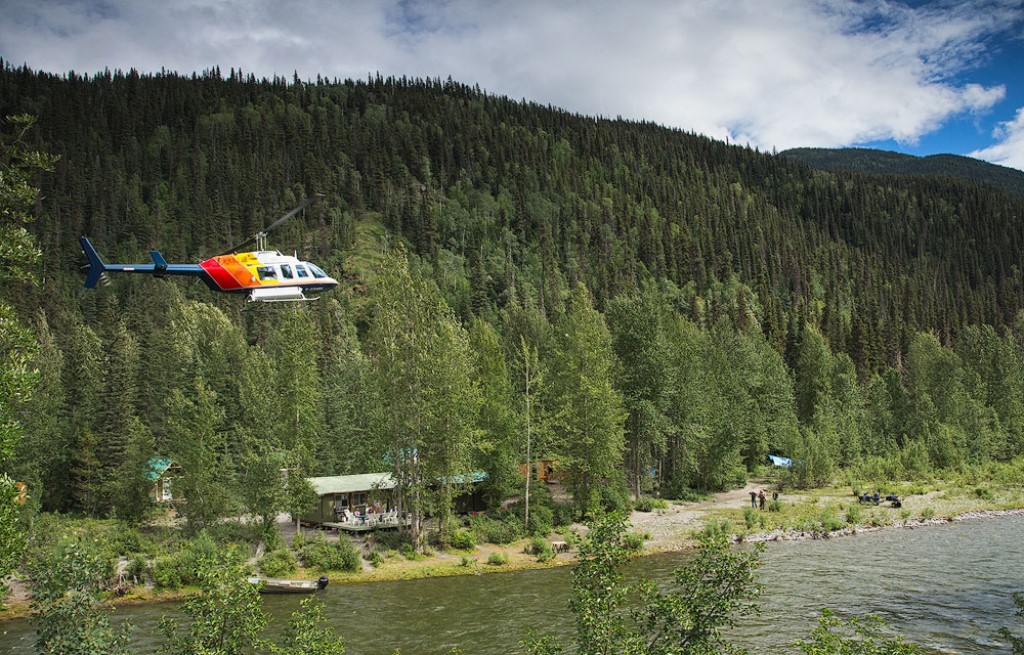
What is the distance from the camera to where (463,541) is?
46.8 metres

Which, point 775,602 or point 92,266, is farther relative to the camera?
point 775,602

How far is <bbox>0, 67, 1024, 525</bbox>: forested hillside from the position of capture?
167ft

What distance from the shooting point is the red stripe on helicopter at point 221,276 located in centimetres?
2902

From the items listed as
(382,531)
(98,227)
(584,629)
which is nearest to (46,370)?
(382,531)

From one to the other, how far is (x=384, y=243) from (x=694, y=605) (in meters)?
133

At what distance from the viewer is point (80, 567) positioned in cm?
1427

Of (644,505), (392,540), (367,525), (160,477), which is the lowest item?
(392,540)

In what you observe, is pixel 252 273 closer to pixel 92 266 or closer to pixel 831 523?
pixel 92 266

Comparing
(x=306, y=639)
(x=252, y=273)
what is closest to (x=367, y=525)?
(x=252, y=273)

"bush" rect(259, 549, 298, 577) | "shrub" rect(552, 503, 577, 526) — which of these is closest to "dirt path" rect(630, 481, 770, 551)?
"shrub" rect(552, 503, 577, 526)

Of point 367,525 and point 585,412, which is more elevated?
point 585,412

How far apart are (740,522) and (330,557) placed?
28.8m

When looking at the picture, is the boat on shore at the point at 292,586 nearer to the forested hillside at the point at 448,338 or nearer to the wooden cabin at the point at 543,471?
the forested hillside at the point at 448,338

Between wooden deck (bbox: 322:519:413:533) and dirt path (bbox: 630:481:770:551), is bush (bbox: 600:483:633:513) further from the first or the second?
wooden deck (bbox: 322:519:413:533)
